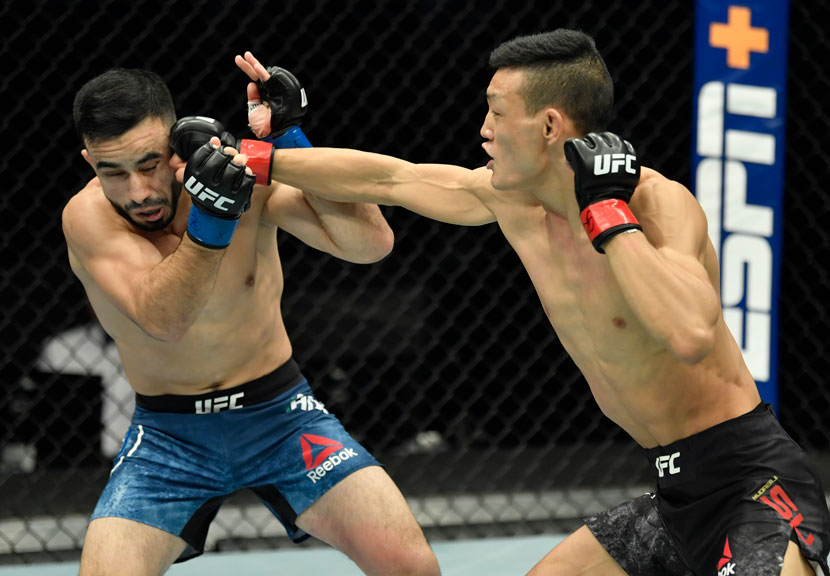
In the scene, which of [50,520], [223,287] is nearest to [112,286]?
[223,287]

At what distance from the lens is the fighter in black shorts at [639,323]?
1729mm

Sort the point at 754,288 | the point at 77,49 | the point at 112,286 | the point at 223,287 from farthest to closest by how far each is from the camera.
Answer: the point at 77,49
the point at 754,288
the point at 223,287
the point at 112,286

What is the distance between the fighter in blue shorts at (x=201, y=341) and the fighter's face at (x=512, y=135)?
45 centimetres

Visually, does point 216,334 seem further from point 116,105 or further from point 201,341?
point 116,105

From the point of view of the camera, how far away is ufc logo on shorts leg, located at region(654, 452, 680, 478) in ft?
6.23

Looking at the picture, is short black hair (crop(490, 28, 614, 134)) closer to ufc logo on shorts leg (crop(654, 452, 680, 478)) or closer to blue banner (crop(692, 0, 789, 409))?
ufc logo on shorts leg (crop(654, 452, 680, 478))

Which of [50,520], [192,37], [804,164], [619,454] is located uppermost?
[192,37]

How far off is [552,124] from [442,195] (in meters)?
0.33

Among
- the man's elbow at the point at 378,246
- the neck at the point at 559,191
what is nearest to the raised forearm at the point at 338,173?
the man's elbow at the point at 378,246

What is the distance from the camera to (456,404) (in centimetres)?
434

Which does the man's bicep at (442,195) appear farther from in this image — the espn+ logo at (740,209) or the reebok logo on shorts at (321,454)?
the espn+ logo at (740,209)

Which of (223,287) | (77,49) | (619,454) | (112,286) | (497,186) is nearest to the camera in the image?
(497,186)

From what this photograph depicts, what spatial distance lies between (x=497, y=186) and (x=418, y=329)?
225cm

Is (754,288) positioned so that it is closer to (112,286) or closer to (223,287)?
(223,287)
